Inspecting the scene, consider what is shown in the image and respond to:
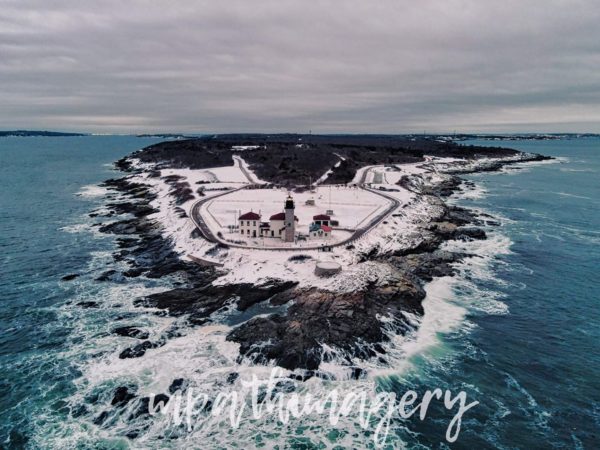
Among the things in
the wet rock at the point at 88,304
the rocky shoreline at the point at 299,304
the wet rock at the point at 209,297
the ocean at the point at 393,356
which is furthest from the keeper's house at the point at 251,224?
the wet rock at the point at 88,304

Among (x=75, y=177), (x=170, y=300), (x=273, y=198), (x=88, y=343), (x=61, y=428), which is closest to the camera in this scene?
(x=61, y=428)

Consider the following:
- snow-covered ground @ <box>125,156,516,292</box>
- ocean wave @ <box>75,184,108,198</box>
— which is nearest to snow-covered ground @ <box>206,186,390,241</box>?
snow-covered ground @ <box>125,156,516,292</box>

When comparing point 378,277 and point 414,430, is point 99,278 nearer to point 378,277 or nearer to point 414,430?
point 378,277

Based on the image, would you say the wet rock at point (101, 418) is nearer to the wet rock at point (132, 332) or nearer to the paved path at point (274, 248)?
the wet rock at point (132, 332)

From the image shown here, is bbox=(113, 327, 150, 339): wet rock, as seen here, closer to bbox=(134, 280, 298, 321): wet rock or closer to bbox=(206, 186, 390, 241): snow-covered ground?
bbox=(134, 280, 298, 321): wet rock

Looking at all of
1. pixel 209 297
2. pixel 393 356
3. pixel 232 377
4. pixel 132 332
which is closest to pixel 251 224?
pixel 209 297

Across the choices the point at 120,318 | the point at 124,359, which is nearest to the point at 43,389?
the point at 124,359

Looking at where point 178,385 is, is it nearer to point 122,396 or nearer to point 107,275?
point 122,396
